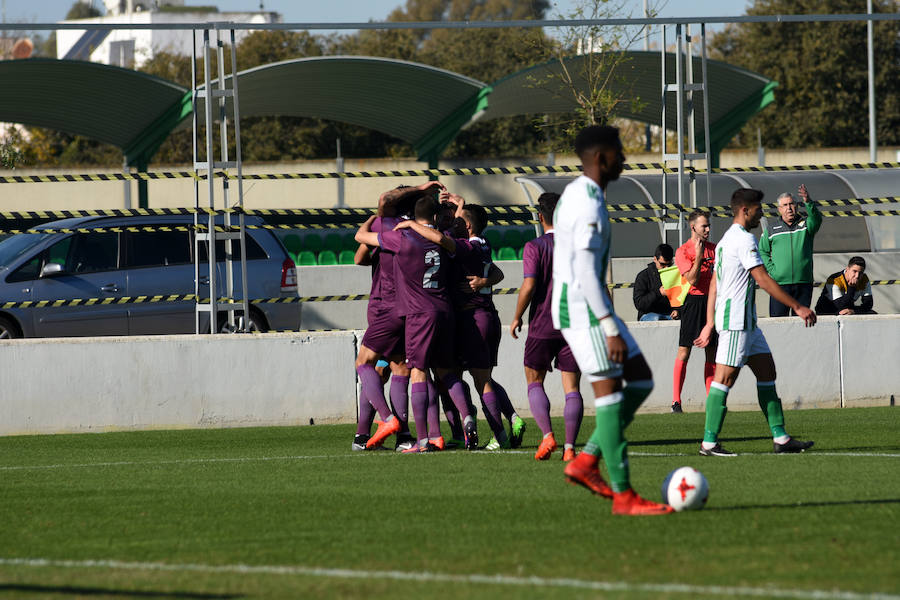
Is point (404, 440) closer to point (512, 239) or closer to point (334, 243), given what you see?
point (334, 243)

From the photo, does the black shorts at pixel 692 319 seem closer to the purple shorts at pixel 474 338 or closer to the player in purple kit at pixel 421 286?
the purple shorts at pixel 474 338

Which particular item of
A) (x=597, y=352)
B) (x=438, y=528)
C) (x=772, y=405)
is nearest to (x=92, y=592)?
(x=438, y=528)

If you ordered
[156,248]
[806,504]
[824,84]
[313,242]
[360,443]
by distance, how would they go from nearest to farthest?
[806,504], [360,443], [156,248], [313,242], [824,84]

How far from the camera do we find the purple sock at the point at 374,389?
33.4 feet

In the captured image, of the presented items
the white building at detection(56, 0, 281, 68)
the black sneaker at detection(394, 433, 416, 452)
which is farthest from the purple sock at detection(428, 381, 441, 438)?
the white building at detection(56, 0, 281, 68)

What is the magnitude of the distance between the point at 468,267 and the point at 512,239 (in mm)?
18247

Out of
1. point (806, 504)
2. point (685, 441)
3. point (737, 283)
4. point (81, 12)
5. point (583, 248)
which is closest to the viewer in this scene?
point (583, 248)

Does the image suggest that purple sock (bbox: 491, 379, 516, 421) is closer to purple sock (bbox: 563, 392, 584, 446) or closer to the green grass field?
the green grass field

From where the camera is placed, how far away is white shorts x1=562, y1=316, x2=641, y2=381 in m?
6.59

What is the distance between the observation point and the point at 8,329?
50.4 feet

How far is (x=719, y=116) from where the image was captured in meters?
26.5

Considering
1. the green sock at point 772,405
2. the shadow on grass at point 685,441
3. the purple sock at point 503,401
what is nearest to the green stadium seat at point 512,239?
the shadow on grass at point 685,441

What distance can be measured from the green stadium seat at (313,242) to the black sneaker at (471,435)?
1752cm

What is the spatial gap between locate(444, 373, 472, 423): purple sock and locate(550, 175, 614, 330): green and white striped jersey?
11.3ft
